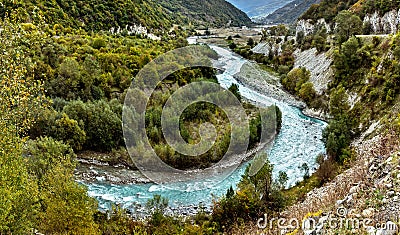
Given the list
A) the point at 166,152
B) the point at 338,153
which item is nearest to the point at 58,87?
the point at 166,152

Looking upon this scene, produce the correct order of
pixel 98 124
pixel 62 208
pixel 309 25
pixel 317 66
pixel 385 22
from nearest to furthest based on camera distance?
pixel 62 208 → pixel 98 124 → pixel 385 22 → pixel 317 66 → pixel 309 25

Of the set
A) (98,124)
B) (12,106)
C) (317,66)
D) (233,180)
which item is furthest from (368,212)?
(317,66)

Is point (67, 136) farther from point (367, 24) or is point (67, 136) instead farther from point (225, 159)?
point (367, 24)

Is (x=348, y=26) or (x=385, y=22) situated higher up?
(x=385, y=22)

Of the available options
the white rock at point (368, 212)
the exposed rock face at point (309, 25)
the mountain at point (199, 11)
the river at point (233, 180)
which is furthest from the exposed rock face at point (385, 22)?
the mountain at point (199, 11)

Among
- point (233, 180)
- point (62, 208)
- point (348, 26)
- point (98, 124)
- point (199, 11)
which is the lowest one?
point (233, 180)

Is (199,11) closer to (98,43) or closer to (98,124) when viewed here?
(98,43)
